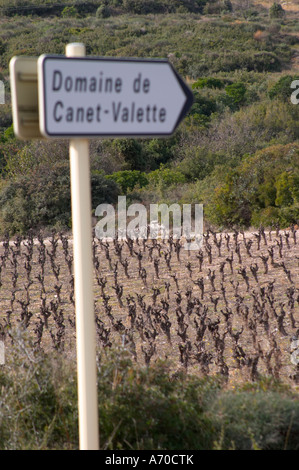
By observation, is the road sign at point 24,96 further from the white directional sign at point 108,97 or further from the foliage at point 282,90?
the foliage at point 282,90

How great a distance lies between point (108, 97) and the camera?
2902mm

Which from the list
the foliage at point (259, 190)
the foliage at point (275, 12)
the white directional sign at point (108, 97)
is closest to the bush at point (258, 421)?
the white directional sign at point (108, 97)

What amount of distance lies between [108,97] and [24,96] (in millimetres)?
425

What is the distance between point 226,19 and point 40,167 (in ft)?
103

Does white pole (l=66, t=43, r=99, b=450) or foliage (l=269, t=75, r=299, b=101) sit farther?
foliage (l=269, t=75, r=299, b=101)

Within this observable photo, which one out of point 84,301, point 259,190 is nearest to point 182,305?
point 84,301

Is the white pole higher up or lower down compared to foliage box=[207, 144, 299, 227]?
lower down

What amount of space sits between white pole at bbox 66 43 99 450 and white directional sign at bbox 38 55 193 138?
0.17m

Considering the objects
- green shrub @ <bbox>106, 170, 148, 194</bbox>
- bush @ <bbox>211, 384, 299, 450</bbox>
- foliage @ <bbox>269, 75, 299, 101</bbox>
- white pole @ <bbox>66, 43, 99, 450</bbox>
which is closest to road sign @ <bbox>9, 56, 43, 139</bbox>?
white pole @ <bbox>66, 43, 99, 450</bbox>

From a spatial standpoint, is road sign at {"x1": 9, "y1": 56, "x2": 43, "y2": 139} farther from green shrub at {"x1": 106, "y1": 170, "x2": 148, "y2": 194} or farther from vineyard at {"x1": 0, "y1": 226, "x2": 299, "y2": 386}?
green shrub at {"x1": 106, "y1": 170, "x2": 148, "y2": 194}

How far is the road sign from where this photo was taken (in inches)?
116

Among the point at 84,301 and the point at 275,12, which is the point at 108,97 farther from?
the point at 275,12

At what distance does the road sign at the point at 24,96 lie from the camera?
2949 millimetres
